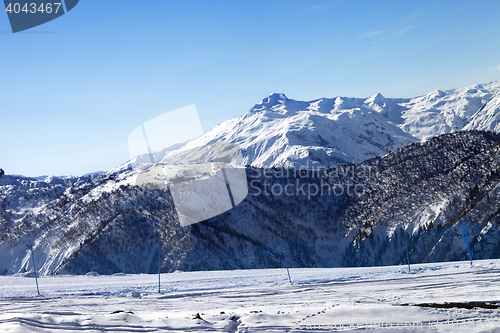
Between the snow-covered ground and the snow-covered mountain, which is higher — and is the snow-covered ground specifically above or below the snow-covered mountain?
above

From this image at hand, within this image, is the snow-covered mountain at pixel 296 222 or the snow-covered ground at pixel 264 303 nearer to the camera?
the snow-covered ground at pixel 264 303

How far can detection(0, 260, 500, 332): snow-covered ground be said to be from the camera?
14.9m

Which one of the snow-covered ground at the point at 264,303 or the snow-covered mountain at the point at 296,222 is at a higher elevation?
the snow-covered ground at the point at 264,303

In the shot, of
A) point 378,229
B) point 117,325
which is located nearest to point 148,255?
point 378,229

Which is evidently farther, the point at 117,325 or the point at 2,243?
the point at 2,243

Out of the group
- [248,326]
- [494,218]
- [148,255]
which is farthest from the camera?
[148,255]

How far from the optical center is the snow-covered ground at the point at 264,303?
14922mm

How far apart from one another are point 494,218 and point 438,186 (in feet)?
96.7

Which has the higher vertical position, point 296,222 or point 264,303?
point 264,303

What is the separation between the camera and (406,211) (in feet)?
359

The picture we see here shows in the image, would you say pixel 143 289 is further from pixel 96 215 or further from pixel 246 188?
pixel 246 188

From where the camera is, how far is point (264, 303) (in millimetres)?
21562

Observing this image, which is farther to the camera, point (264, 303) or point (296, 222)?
point (296, 222)

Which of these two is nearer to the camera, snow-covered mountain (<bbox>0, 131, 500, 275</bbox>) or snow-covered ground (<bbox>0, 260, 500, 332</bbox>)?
snow-covered ground (<bbox>0, 260, 500, 332</bbox>)
